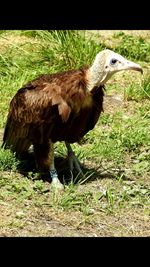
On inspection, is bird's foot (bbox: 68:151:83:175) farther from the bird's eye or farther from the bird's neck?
the bird's eye

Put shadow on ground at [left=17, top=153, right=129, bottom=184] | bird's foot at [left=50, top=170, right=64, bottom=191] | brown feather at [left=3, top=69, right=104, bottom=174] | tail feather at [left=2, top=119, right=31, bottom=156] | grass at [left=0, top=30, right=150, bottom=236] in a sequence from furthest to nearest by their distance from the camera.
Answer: shadow on ground at [left=17, top=153, right=129, bottom=184] → tail feather at [left=2, top=119, right=31, bottom=156] → bird's foot at [left=50, top=170, right=64, bottom=191] → brown feather at [left=3, top=69, right=104, bottom=174] → grass at [left=0, top=30, right=150, bottom=236]

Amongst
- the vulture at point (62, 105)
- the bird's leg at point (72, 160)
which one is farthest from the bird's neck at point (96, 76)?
the bird's leg at point (72, 160)

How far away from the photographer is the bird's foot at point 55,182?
5035 millimetres

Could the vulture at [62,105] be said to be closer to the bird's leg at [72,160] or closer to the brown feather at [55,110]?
the brown feather at [55,110]

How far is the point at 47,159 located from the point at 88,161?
69cm

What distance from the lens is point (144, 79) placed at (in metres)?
7.41

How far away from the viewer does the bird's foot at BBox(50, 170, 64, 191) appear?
5.04m

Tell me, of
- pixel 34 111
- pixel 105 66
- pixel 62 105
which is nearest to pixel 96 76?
pixel 105 66

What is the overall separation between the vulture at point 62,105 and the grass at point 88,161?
0.91 feet

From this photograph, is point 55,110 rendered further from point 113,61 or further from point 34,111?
point 113,61

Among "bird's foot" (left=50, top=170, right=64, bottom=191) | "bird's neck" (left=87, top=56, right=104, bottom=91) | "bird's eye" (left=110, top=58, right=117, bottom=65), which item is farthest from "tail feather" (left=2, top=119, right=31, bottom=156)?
"bird's eye" (left=110, top=58, right=117, bottom=65)

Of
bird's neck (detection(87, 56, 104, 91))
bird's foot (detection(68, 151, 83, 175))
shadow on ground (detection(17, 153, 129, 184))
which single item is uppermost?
bird's neck (detection(87, 56, 104, 91))

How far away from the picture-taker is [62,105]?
4844 millimetres
